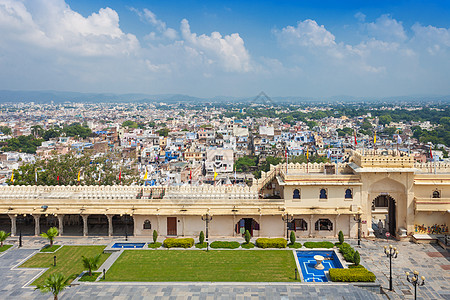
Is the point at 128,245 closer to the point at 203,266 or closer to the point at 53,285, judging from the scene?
the point at 203,266

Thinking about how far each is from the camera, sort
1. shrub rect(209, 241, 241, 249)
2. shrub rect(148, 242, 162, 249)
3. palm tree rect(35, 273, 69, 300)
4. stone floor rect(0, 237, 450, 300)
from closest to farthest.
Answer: palm tree rect(35, 273, 69, 300)
stone floor rect(0, 237, 450, 300)
shrub rect(209, 241, 241, 249)
shrub rect(148, 242, 162, 249)


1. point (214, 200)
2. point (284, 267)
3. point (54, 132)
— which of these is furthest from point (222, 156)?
point (54, 132)

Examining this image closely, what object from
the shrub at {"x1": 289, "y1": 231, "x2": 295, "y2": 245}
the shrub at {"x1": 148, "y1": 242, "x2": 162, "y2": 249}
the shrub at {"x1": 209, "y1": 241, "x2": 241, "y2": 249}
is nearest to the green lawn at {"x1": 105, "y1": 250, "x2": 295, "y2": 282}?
the shrub at {"x1": 209, "y1": 241, "x2": 241, "y2": 249}

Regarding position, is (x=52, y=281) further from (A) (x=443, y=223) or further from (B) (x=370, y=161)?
(A) (x=443, y=223)

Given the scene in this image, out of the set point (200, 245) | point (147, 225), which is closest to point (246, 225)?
point (200, 245)

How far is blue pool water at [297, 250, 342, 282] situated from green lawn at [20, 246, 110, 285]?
486 inches

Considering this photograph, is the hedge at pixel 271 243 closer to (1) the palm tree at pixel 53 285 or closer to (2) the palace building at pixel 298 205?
(2) the palace building at pixel 298 205

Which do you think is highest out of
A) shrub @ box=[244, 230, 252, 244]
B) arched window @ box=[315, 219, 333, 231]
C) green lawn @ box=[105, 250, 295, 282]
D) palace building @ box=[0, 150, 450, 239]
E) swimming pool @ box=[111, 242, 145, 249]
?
palace building @ box=[0, 150, 450, 239]

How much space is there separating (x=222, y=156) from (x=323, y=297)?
2542 inches

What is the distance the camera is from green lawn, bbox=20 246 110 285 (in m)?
22.8

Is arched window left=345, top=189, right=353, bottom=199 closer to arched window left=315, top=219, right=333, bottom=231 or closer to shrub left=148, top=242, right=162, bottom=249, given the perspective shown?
arched window left=315, top=219, right=333, bottom=231

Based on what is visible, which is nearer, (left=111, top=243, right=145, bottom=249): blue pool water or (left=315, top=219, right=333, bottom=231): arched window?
(left=111, top=243, right=145, bottom=249): blue pool water

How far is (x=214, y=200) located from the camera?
2852 centimetres

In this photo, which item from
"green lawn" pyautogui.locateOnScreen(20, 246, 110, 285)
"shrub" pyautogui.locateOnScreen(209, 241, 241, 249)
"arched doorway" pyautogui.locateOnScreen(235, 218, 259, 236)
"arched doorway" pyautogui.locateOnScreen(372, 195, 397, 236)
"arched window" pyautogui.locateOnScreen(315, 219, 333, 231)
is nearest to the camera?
"green lawn" pyautogui.locateOnScreen(20, 246, 110, 285)
